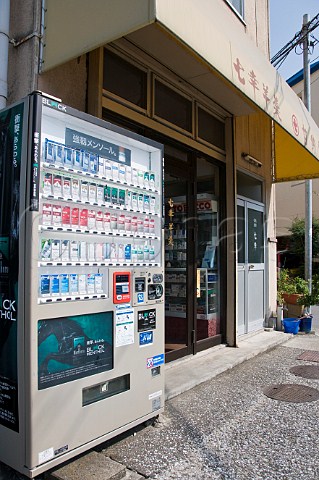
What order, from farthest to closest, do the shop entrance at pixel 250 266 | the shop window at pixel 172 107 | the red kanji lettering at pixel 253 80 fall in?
1. the shop entrance at pixel 250 266
2. the shop window at pixel 172 107
3. the red kanji lettering at pixel 253 80

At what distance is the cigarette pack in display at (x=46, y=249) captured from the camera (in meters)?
2.70

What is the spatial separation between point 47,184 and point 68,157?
0.95ft

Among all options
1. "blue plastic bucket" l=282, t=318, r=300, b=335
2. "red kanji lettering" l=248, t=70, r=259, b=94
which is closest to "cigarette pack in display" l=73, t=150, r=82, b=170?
"red kanji lettering" l=248, t=70, r=259, b=94

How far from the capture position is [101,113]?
3984 millimetres

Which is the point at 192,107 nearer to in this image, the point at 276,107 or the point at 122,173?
the point at 276,107

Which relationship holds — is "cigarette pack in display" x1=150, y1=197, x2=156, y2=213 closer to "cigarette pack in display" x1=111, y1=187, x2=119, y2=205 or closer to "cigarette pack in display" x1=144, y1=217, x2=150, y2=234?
"cigarette pack in display" x1=144, y1=217, x2=150, y2=234

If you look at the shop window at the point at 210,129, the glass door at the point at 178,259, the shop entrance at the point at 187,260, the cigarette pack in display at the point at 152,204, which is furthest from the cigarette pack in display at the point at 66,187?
the shop window at the point at 210,129

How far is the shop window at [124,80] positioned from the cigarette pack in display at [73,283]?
2.25 metres

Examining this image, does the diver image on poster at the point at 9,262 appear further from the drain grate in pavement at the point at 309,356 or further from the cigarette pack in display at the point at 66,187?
the drain grate in pavement at the point at 309,356

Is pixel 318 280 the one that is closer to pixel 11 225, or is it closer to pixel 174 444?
pixel 174 444

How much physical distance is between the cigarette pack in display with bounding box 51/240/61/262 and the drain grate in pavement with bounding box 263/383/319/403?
3.01 m

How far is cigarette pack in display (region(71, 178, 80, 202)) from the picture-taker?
291 centimetres

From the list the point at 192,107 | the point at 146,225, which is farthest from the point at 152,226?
the point at 192,107

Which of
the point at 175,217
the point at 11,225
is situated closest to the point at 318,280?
the point at 175,217
